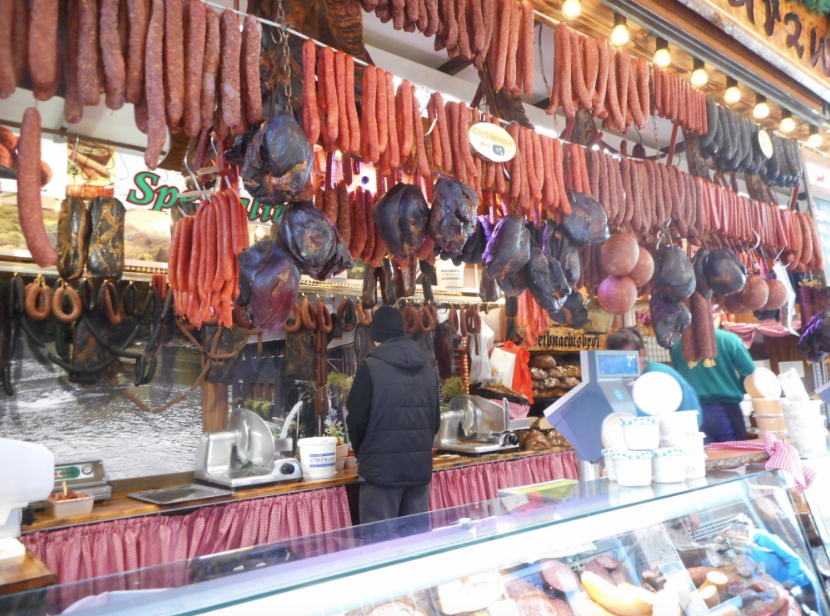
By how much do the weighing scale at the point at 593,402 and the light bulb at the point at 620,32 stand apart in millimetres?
1755

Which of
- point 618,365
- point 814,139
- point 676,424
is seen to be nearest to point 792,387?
point 618,365

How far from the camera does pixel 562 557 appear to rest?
1.93 meters

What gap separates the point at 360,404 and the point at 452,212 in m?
2.01

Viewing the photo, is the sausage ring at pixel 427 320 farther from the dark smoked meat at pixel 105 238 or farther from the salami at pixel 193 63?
the salami at pixel 193 63

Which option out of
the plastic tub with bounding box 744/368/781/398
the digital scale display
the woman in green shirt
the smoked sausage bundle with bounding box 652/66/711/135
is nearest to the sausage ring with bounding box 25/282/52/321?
the digital scale display

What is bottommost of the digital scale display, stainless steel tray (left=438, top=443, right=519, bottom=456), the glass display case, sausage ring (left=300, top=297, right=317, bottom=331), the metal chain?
stainless steel tray (left=438, top=443, right=519, bottom=456)

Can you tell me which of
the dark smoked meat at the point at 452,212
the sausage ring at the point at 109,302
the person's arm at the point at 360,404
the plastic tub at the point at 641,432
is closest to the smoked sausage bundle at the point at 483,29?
the dark smoked meat at the point at 452,212

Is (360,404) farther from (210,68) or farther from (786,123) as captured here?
(786,123)

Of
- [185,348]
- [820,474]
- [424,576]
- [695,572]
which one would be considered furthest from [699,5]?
[185,348]

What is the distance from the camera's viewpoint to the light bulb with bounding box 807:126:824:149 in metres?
5.06

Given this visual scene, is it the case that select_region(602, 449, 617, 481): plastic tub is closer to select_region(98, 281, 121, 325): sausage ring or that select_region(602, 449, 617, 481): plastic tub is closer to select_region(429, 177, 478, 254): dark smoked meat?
select_region(429, 177, 478, 254): dark smoked meat

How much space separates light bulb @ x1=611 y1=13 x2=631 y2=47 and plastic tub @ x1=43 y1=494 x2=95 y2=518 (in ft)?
13.6

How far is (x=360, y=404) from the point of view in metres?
4.36

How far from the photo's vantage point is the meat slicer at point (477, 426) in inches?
237
